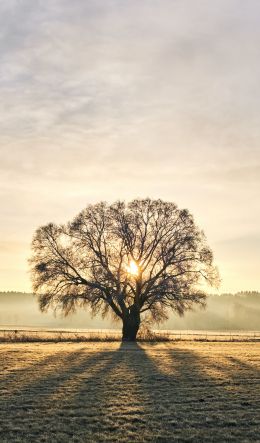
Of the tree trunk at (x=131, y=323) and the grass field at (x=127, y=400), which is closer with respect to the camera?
the grass field at (x=127, y=400)

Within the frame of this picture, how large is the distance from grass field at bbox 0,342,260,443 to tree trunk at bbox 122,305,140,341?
19.3 metres

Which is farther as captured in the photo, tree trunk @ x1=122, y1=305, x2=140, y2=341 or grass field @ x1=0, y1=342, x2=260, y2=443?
tree trunk @ x1=122, y1=305, x2=140, y2=341

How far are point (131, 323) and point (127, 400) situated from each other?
106 feet

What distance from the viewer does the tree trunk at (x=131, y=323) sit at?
5031cm

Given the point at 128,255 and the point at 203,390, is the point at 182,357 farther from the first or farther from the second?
the point at 128,255

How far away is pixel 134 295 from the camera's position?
1991 inches

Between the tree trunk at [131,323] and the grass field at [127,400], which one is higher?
the tree trunk at [131,323]

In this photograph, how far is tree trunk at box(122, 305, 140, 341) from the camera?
165 feet

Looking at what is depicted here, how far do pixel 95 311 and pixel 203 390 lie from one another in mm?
29830

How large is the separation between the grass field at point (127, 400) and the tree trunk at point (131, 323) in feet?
63.4

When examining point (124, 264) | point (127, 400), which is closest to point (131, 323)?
point (124, 264)

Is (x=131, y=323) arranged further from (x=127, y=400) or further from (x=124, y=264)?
(x=127, y=400)

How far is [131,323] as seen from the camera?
50375 millimetres

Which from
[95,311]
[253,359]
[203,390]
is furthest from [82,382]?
[95,311]
